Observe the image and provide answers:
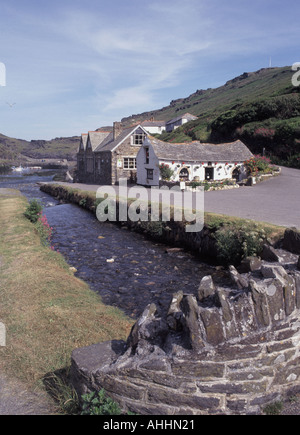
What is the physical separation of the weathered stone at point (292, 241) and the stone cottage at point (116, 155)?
3029 cm

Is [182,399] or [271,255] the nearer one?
[182,399]

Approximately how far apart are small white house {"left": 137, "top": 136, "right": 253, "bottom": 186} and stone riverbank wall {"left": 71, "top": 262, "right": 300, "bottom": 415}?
28.3 meters

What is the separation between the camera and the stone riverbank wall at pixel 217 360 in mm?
3375

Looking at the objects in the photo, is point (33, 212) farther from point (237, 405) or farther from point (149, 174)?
point (149, 174)

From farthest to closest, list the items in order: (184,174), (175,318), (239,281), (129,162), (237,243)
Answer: (129,162) < (184,174) < (237,243) < (239,281) < (175,318)

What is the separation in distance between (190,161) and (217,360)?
29713mm

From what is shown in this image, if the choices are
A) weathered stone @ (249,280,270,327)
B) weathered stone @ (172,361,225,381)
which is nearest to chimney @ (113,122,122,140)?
weathered stone @ (249,280,270,327)

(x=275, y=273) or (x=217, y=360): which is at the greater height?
(x=275, y=273)

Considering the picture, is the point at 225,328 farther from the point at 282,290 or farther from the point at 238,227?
the point at 238,227

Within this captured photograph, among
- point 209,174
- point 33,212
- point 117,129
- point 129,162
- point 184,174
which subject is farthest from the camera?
point 117,129

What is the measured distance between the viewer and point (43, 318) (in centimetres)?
631

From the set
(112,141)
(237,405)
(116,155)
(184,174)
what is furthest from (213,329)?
(112,141)

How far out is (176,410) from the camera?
3.42 metres

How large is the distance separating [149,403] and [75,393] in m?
0.99
